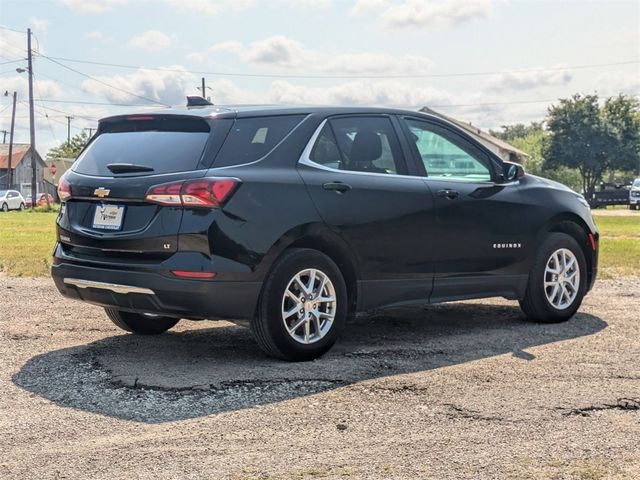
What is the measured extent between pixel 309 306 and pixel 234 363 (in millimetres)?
654

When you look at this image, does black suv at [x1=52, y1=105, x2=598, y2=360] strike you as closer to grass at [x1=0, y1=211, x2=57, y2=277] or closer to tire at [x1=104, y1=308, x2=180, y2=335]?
tire at [x1=104, y1=308, x2=180, y2=335]

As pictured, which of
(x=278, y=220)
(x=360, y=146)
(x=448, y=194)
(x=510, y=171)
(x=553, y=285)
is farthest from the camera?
(x=553, y=285)

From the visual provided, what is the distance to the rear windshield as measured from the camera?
5.57m

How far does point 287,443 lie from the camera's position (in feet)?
13.5

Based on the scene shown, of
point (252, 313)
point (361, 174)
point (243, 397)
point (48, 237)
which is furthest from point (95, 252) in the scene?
point (48, 237)

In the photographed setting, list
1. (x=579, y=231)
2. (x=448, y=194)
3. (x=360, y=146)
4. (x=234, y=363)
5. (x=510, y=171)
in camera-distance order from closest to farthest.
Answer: (x=234, y=363) < (x=360, y=146) < (x=448, y=194) < (x=510, y=171) < (x=579, y=231)

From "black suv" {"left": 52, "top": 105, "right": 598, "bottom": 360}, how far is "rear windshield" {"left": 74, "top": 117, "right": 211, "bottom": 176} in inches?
0.4

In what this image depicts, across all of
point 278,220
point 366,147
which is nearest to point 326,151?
point 366,147

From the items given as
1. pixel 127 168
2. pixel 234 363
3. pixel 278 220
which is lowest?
pixel 234 363

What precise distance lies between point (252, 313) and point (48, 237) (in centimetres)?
1556

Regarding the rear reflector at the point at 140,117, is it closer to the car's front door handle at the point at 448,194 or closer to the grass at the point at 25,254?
the car's front door handle at the point at 448,194

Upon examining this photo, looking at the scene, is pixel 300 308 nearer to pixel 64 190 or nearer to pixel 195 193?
pixel 195 193

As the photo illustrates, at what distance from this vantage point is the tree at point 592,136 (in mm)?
72875

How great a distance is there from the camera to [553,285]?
7.55 m
